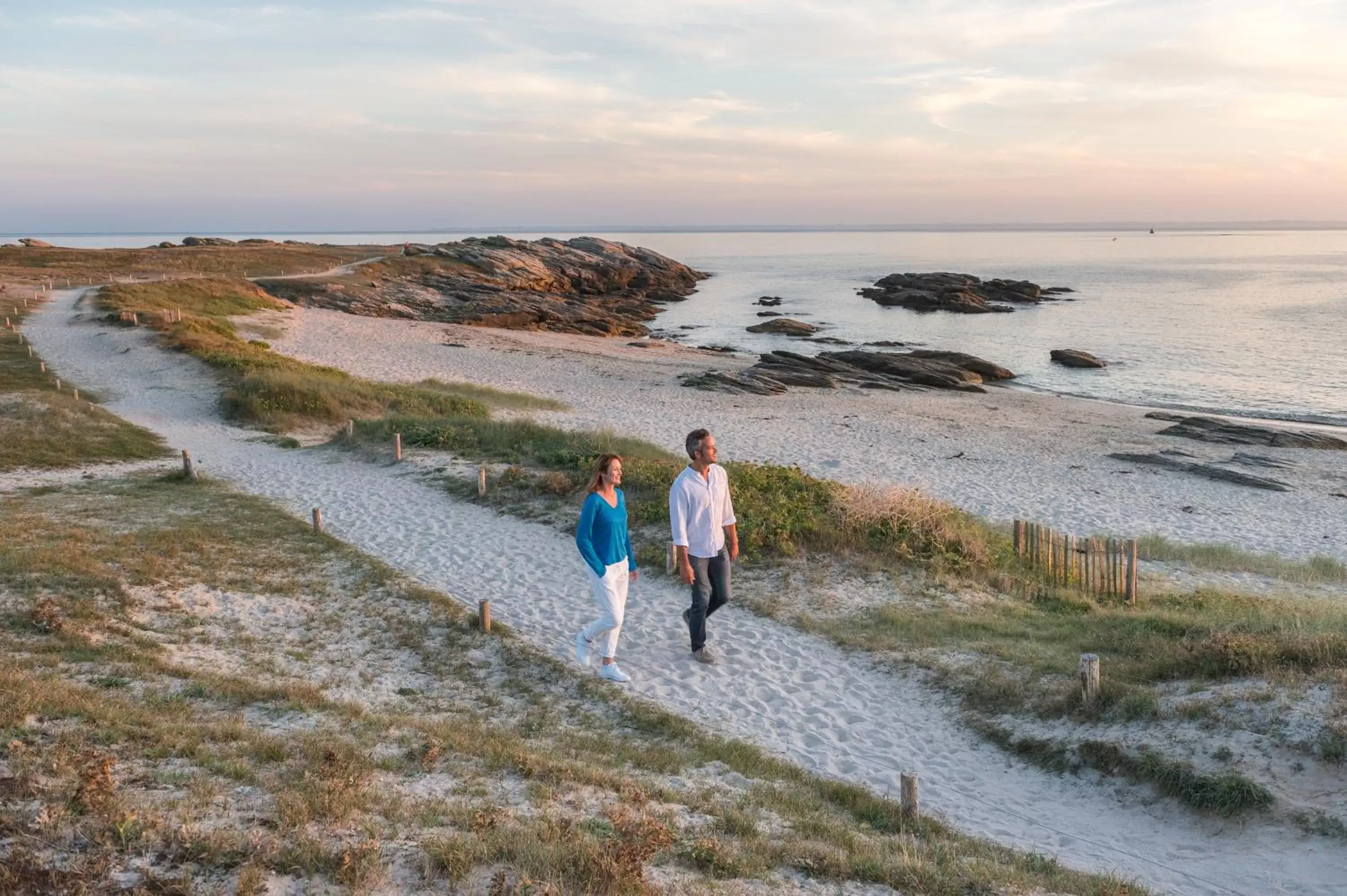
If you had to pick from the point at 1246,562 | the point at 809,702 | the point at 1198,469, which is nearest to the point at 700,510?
the point at 809,702

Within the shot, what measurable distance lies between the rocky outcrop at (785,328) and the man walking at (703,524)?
52.1 metres

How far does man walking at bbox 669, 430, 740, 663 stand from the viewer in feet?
29.0

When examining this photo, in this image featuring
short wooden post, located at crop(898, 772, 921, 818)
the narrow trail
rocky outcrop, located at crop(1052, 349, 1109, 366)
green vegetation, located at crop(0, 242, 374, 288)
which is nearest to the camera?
the narrow trail

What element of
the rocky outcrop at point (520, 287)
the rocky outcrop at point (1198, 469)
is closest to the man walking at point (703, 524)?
the rocky outcrop at point (1198, 469)

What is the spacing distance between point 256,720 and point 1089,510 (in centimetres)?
1693

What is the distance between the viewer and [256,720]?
7586 millimetres

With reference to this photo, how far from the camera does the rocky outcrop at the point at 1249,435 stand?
27.7m

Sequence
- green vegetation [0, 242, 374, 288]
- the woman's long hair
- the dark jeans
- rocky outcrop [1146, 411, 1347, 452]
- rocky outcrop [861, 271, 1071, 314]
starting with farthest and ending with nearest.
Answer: rocky outcrop [861, 271, 1071, 314] < green vegetation [0, 242, 374, 288] < rocky outcrop [1146, 411, 1347, 452] < the dark jeans < the woman's long hair

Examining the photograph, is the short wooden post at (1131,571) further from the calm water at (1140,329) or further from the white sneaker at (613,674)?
the calm water at (1140,329)

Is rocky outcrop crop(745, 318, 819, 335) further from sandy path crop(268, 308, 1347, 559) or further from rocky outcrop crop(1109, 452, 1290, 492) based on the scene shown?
rocky outcrop crop(1109, 452, 1290, 492)

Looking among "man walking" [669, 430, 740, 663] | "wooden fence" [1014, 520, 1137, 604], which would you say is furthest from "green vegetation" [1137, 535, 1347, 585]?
"man walking" [669, 430, 740, 663]

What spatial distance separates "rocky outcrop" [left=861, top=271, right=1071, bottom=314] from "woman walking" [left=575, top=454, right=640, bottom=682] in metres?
70.5

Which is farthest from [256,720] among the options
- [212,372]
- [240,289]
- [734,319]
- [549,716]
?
[734,319]

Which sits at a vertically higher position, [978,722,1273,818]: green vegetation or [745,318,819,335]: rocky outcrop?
[745,318,819,335]: rocky outcrop
